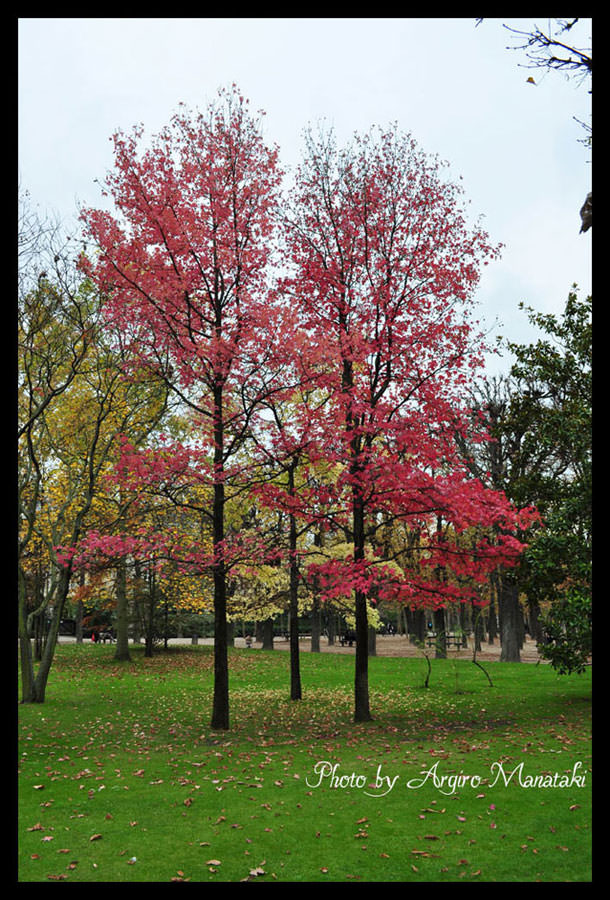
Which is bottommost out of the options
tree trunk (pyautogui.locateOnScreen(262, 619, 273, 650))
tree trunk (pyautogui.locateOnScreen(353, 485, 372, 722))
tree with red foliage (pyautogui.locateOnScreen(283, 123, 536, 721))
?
tree trunk (pyautogui.locateOnScreen(262, 619, 273, 650))

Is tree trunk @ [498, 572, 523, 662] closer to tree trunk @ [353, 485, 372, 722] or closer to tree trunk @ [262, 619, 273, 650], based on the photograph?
tree trunk @ [262, 619, 273, 650]

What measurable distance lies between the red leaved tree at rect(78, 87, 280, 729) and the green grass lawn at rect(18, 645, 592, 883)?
282 centimetres

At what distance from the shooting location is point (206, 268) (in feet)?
47.1

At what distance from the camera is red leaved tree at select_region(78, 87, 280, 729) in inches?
540

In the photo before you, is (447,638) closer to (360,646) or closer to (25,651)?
(360,646)

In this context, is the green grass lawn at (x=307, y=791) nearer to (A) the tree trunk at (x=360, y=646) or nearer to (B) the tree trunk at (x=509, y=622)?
(A) the tree trunk at (x=360, y=646)

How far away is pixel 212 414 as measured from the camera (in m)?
14.1

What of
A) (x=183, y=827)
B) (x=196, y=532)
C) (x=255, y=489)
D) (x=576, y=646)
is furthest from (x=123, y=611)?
(x=183, y=827)

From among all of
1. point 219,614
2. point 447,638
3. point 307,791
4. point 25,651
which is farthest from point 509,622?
point 307,791

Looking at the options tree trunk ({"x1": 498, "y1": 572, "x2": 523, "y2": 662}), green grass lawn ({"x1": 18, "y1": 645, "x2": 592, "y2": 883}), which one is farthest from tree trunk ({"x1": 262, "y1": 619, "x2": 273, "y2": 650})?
green grass lawn ({"x1": 18, "y1": 645, "x2": 592, "y2": 883})
